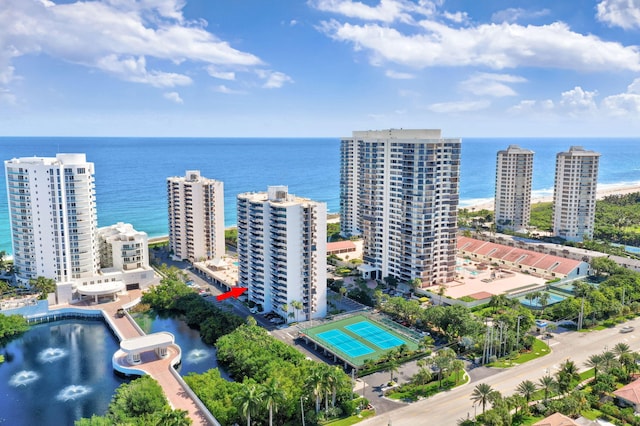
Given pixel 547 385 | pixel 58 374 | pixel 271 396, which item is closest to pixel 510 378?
pixel 547 385

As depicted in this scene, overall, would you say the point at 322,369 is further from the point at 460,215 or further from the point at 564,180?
the point at 460,215

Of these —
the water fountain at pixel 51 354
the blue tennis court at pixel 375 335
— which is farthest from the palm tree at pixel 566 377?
the water fountain at pixel 51 354

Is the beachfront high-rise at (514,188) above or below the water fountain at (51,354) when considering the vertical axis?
above

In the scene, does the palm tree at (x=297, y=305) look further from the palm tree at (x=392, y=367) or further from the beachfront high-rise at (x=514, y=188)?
the beachfront high-rise at (x=514, y=188)

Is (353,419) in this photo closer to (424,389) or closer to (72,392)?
(424,389)

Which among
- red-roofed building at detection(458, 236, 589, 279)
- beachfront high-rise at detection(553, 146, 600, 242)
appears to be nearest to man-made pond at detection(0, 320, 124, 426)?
red-roofed building at detection(458, 236, 589, 279)

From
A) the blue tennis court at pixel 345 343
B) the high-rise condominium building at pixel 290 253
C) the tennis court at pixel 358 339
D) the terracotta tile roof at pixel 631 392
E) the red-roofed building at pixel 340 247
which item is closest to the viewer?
the terracotta tile roof at pixel 631 392
